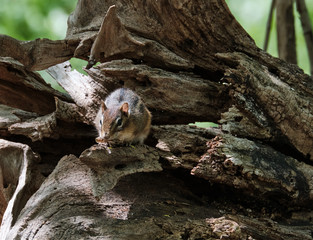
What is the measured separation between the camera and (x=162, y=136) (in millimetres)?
3357

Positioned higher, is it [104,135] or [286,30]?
[286,30]

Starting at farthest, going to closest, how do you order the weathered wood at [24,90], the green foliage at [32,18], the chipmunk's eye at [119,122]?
1. the green foliage at [32,18]
2. the weathered wood at [24,90]
3. the chipmunk's eye at [119,122]

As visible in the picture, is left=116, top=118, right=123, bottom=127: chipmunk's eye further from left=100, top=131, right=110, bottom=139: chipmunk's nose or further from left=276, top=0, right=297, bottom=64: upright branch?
left=276, top=0, right=297, bottom=64: upright branch

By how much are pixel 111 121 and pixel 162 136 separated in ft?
1.59

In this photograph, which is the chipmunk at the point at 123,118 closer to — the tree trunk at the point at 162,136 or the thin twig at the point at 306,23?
the tree trunk at the point at 162,136

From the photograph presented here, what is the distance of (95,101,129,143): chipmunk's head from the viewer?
10.8 ft

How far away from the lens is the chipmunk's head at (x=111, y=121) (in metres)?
3.29

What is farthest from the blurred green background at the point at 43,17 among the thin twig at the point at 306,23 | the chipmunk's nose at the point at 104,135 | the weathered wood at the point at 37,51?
the chipmunk's nose at the point at 104,135

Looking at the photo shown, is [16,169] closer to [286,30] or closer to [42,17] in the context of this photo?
[42,17]

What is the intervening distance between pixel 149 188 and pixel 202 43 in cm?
163

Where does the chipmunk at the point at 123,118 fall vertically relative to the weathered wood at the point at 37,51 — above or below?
below

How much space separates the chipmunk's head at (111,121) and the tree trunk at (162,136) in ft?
0.82

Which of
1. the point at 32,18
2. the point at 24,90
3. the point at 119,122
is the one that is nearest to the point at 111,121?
the point at 119,122

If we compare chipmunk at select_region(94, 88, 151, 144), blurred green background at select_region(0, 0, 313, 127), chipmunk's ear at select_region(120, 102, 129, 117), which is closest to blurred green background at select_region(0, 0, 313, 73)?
blurred green background at select_region(0, 0, 313, 127)
